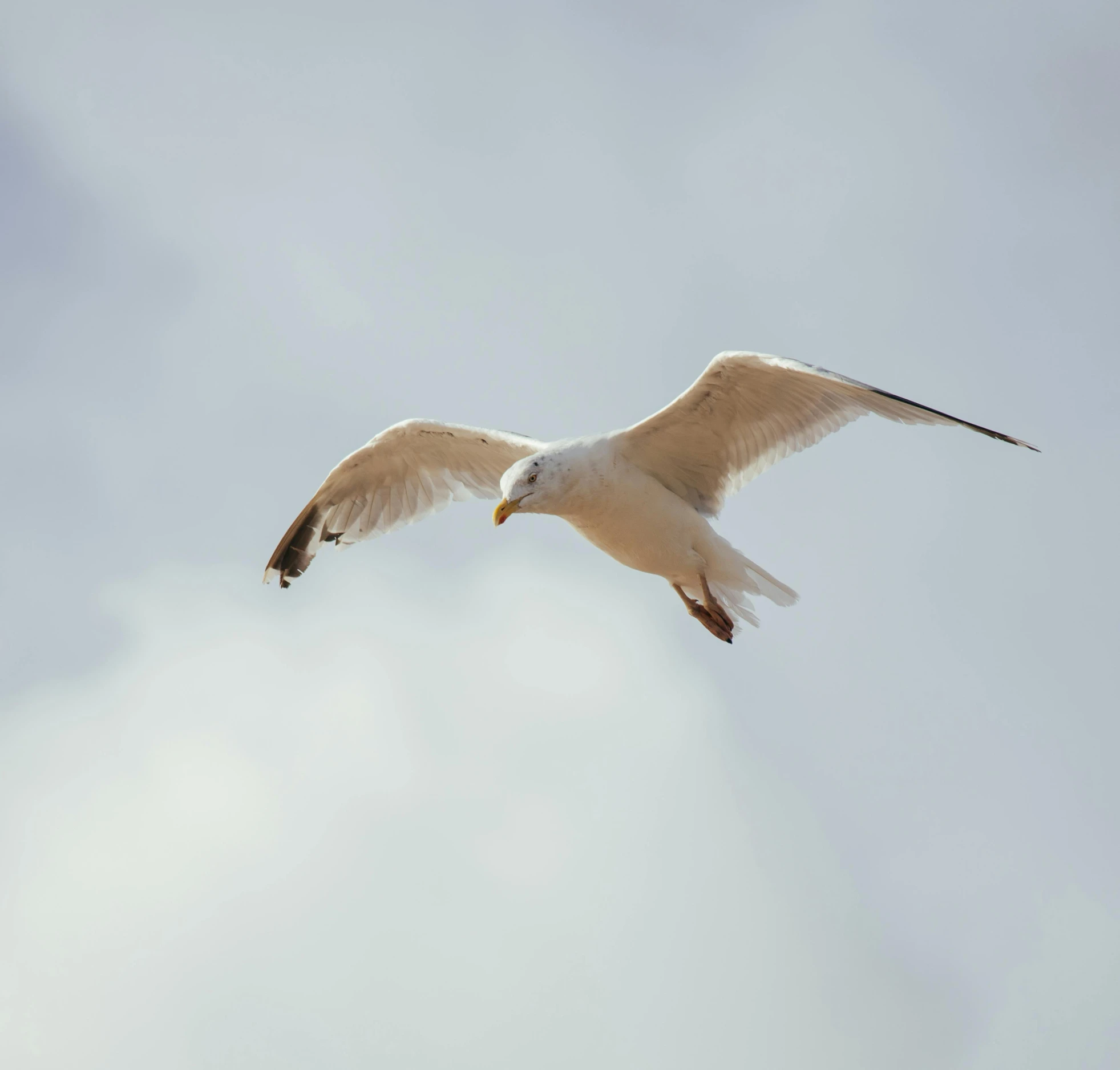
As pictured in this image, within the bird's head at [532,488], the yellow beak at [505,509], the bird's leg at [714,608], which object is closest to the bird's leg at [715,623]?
the bird's leg at [714,608]

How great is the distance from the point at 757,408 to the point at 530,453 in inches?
68.5

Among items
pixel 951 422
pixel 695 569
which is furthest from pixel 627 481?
pixel 951 422

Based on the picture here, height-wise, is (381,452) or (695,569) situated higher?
(381,452)

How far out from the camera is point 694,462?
9.49 metres

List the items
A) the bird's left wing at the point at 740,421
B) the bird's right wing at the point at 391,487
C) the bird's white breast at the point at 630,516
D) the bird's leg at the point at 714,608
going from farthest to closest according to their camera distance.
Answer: the bird's right wing at the point at 391,487
the bird's leg at the point at 714,608
the bird's white breast at the point at 630,516
the bird's left wing at the point at 740,421

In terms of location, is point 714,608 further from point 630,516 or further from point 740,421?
point 740,421

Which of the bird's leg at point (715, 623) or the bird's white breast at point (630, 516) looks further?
Result: the bird's leg at point (715, 623)

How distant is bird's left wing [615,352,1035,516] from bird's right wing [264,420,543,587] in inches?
60.9

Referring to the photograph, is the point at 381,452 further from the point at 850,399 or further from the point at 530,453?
the point at 850,399

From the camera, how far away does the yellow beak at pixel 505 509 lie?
8633mm

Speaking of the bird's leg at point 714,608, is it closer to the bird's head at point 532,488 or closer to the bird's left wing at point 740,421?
the bird's left wing at point 740,421

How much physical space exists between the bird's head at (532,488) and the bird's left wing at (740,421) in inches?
27.2

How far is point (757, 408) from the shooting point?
29.9ft

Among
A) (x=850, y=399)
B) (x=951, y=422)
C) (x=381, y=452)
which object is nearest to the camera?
(x=951, y=422)
